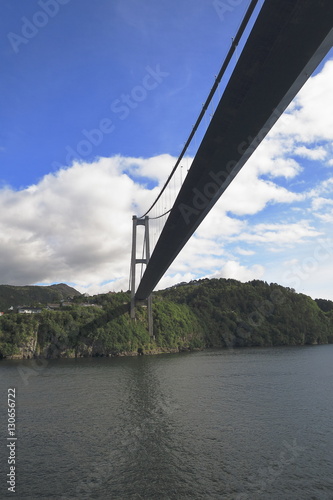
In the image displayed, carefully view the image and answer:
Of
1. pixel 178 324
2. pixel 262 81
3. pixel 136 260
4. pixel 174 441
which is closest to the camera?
pixel 262 81

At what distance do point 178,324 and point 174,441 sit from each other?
54406 mm

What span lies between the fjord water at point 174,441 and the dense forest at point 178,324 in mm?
27031

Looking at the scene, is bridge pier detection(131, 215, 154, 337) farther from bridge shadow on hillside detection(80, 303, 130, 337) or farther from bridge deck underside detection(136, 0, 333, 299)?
bridge deck underside detection(136, 0, 333, 299)

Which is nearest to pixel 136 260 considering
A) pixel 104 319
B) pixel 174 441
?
pixel 104 319

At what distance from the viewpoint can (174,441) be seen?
13.2m

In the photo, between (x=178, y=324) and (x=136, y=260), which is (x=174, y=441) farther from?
(x=178, y=324)

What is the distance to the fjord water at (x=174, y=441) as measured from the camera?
9.55 m

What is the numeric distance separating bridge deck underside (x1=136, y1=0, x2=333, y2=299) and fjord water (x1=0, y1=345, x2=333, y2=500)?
1112 cm

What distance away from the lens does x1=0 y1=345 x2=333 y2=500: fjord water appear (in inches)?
376

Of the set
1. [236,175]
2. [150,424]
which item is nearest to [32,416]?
[150,424]

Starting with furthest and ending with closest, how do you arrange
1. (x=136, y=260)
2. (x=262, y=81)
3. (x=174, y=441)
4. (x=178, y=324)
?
1. (x=178, y=324)
2. (x=136, y=260)
3. (x=174, y=441)
4. (x=262, y=81)

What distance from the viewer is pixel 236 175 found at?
15.0m

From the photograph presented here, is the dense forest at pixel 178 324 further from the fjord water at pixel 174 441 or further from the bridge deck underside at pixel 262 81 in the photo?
the bridge deck underside at pixel 262 81

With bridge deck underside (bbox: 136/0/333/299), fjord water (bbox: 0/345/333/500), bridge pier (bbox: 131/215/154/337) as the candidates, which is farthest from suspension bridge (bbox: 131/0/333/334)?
bridge pier (bbox: 131/215/154/337)
